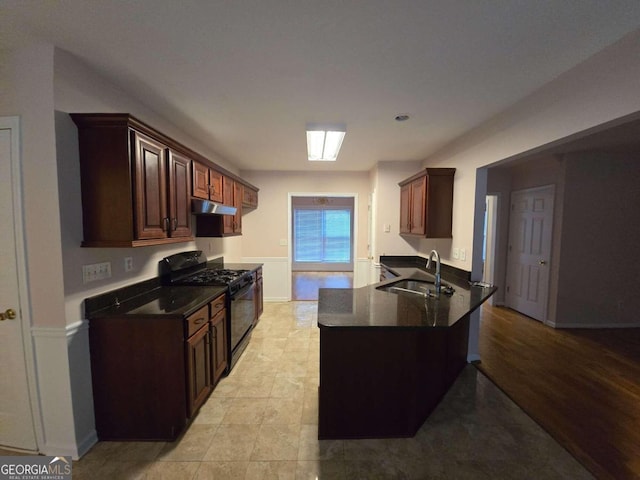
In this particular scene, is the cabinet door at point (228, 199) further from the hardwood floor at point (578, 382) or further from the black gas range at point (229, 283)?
the hardwood floor at point (578, 382)

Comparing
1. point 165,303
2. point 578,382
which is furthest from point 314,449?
point 578,382

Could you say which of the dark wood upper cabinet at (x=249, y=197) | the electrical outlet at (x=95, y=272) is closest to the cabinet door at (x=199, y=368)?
the electrical outlet at (x=95, y=272)

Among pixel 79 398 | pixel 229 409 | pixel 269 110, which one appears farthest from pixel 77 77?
pixel 229 409

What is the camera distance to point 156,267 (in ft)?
8.29

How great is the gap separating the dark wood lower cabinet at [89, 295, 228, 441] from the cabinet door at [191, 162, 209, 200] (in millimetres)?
1327

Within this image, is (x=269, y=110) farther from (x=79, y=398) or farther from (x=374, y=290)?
(x=79, y=398)

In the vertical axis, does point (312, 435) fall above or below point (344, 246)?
below

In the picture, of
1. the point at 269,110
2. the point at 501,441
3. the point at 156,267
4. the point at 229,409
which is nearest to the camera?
the point at 501,441

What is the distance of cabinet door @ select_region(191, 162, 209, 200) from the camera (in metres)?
2.59

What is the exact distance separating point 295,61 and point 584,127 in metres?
1.91

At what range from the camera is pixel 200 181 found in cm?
270

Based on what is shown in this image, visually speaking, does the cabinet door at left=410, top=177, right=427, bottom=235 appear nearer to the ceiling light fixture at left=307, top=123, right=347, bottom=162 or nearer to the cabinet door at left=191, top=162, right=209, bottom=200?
the ceiling light fixture at left=307, top=123, right=347, bottom=162

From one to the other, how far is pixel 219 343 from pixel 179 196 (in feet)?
4.61

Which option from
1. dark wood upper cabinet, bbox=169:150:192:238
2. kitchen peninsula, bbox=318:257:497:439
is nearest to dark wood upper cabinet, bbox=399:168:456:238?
kitchen peninsula, bbox=318:257:497:439
